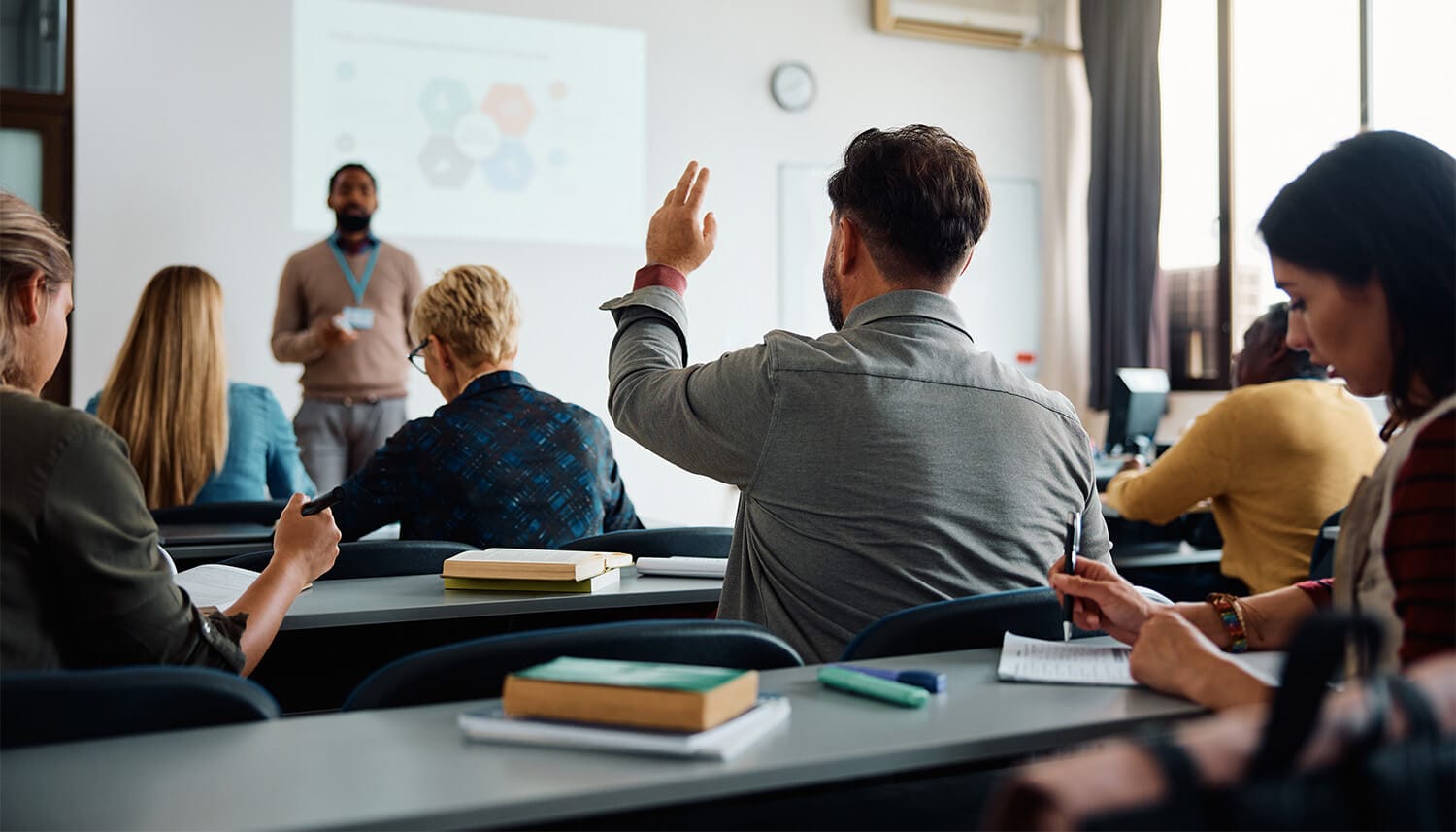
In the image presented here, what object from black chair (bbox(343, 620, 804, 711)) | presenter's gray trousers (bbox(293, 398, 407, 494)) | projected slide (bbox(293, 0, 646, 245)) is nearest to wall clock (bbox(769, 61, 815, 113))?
projected slide (bbox(293, 0, 646, 245))

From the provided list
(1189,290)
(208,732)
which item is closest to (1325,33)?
(1189,290)

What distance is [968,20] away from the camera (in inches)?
279

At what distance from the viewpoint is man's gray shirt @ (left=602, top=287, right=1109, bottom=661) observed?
64.6 inches

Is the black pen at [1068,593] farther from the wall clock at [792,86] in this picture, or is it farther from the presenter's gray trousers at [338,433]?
the wall clock at [792,86]

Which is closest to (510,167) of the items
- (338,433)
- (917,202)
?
(338,433)

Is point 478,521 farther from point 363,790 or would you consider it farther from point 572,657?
point 363,790

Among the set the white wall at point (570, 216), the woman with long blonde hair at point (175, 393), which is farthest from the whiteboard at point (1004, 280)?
the woman with long blonde hair at point (175, 393)

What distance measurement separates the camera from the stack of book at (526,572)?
78.6 inches

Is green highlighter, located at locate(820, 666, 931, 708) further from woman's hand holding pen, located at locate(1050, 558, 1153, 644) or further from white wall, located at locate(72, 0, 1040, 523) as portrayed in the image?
white wall, located at locate(72, 0, 1040, 523)

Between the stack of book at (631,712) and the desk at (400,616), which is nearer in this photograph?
the stack of book at (631,712)

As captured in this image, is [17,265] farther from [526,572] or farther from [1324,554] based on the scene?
[1324,554]

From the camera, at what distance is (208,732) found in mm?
1066

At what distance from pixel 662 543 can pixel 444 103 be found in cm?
404

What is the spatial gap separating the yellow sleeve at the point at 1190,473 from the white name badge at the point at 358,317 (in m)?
3.32
